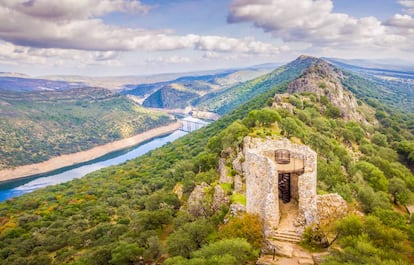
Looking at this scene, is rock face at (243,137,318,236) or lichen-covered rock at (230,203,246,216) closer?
rock face at (243,137,318,236)

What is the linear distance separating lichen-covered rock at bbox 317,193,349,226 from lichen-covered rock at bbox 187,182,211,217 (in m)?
14.5

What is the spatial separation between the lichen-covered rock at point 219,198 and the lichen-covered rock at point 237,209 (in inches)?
188

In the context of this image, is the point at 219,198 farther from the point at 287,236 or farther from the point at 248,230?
the point at 287,236

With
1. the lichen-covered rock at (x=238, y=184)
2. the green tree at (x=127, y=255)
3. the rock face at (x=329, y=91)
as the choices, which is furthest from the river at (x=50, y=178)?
the lichen-covered rock at (x=238, y=184)

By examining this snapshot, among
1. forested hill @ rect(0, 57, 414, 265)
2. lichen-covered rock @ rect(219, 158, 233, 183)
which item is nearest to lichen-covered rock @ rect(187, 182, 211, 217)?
forested hill @ rect(0, 57, 414, 265)

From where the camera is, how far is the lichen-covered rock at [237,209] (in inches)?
1102

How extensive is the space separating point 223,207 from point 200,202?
7294mm

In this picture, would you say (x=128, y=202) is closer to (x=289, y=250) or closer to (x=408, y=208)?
(x=408, y=208)

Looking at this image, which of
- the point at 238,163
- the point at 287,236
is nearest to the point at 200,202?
the point at 238,163

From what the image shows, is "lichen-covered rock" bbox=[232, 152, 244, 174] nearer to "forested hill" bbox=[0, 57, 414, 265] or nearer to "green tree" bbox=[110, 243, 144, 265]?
"forested hill" bbox=[0, 57, 414, 265]

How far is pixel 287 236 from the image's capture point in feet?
74.6

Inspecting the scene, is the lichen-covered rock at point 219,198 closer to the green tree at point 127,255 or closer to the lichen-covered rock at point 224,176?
the lichen-covered rock at point 224,176

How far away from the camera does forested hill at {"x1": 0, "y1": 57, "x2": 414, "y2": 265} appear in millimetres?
22156

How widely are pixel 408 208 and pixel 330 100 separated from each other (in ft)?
196
